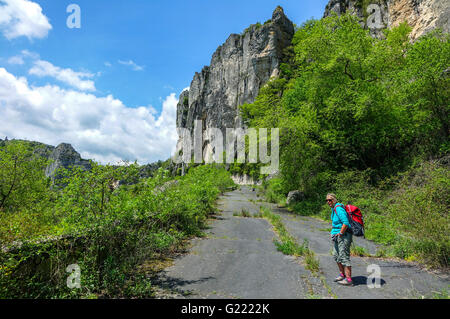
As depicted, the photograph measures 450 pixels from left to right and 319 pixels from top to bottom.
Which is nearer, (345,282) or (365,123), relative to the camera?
(345,282)

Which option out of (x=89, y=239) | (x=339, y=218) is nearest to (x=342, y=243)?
(x=339, y=218)

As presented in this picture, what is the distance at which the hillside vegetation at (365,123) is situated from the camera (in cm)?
1198

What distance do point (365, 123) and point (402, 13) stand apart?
736 inches

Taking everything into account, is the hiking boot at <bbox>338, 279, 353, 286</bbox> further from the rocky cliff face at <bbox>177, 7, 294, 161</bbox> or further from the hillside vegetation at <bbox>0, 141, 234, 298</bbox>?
the rocky cliff face at <bbox>177, 7, 294, 161</bbox>

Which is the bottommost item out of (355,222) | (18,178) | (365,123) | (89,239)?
(89,239)

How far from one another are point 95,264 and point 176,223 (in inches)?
174

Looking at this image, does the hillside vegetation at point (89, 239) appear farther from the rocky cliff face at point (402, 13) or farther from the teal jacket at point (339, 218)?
the rocky cliff face at point (402, 13)

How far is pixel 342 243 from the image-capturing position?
4.84 metres

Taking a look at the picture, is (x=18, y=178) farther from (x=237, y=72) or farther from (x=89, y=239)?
(x=237, y=72)

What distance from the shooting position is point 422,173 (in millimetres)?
9734

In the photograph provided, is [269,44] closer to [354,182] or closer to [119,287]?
[354,182]

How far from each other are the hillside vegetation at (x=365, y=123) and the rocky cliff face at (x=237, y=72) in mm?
41656

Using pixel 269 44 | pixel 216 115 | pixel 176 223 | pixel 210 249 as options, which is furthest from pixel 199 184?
A: pixel 216 115

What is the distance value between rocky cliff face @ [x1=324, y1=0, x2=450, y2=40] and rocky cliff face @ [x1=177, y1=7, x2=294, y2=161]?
2306 cm
